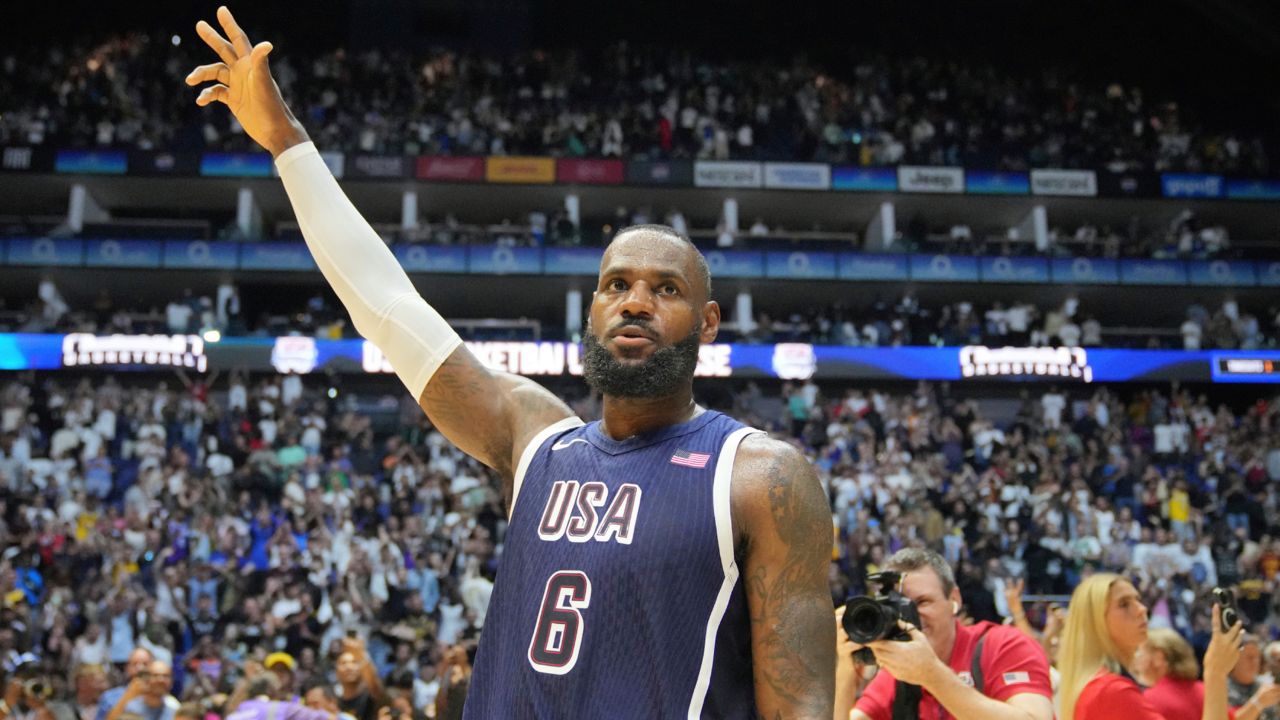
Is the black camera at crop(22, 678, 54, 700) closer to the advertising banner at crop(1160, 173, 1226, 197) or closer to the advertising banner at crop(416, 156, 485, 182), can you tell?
the advertising banner at crop(416, 156, 485, 182)

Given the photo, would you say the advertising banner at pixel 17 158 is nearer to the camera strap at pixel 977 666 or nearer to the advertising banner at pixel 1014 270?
the advertising banner at pixel 1014 270

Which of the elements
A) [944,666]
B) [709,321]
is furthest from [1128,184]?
[709,321]

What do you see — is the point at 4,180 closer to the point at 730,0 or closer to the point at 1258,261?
the point at 730,0

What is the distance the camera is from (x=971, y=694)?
11.0 feet

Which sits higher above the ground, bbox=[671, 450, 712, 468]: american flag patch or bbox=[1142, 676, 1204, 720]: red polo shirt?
bbox=[671, 450, 712, 468]: american flag patch

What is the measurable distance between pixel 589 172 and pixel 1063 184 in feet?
38.3

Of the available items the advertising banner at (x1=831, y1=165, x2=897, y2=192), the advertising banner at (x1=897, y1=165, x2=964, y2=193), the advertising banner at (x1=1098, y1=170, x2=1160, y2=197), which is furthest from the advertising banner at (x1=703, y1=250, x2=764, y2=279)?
the advertising banner at (x1=1098, y1=170, x2=1160, y2=197)

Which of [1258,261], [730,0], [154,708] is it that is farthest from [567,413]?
[730,0]

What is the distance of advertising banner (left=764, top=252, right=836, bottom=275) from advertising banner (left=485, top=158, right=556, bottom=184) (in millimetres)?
5476

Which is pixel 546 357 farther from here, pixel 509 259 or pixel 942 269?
pixel 942 269

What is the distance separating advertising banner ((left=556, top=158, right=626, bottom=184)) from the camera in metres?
27.7

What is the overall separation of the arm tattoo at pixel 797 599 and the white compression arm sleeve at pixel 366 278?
0.82 m

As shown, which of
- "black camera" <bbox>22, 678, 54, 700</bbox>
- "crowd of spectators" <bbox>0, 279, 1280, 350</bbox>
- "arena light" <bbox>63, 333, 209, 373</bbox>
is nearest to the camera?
"black camera" <bbox>22, 678, 54, 700</bbox>

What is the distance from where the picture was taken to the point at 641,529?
6.81ft
